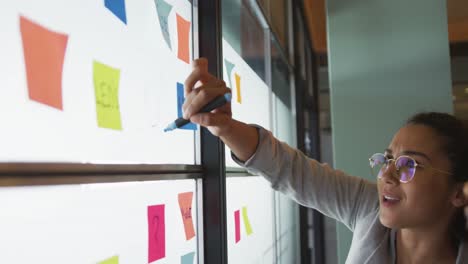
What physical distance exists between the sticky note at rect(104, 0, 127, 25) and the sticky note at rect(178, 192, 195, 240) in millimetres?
469

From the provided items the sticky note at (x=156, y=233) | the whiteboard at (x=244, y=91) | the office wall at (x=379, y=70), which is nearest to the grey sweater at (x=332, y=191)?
the sticky note at (x=156, y=233)

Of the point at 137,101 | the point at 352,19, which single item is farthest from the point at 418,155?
the point at 352,19

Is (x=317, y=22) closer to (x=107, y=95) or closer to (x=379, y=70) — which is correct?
(x=379, y=70)

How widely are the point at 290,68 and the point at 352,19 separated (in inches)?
28.1

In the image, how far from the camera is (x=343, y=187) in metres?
1.26

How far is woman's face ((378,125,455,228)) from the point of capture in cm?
108

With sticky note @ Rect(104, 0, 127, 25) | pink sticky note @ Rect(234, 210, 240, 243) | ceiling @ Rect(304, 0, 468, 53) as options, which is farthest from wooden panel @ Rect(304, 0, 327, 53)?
sticky note @ Rect(104, 0, 127, 25)

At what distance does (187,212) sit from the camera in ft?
3.72

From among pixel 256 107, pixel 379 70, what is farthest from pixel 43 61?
pixel 379 70

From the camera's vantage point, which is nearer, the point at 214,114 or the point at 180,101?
the point at 214,114

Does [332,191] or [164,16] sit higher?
[164,16]

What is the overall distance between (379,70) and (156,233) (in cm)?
186

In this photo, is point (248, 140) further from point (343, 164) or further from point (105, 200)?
point (343, 164)

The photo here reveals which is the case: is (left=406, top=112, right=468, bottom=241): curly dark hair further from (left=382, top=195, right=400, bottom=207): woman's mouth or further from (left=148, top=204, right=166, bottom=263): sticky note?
(left=148, top=204, right=166, bottom=263): sticky note
